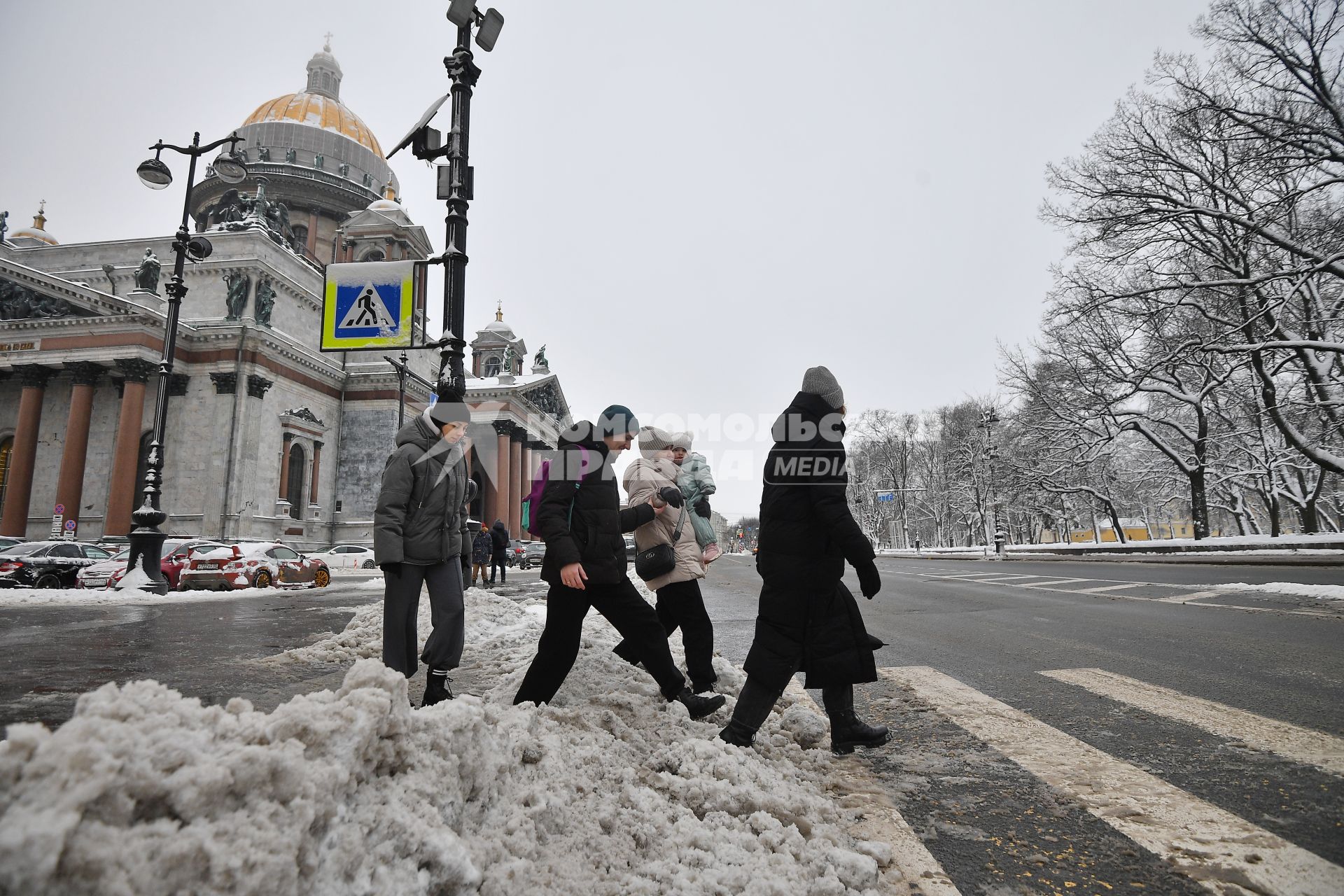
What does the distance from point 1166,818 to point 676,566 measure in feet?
9.52

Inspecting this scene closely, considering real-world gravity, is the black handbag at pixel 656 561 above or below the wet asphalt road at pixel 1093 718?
above

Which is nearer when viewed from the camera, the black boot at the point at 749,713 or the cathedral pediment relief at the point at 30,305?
the black boot at the point at 749,713

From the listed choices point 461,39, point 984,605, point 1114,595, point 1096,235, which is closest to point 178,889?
point 461,39

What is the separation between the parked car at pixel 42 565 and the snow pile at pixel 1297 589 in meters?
25.6

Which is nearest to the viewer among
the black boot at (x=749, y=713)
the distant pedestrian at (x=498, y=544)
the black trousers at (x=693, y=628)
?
the black boot at (x=749, y=713)

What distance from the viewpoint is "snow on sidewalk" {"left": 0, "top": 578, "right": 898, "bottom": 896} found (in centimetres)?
124

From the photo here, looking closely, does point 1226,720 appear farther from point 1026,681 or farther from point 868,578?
point 868,578

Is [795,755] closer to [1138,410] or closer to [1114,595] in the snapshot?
[1114,595]

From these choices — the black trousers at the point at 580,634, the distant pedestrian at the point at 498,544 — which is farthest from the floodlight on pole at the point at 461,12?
the distant pedestrian at the point at 498,544

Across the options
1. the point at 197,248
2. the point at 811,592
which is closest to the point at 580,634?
the point at 811,592

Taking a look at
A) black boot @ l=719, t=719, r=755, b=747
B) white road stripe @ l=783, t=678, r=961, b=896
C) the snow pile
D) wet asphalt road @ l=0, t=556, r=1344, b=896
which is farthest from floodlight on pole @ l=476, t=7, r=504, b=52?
the snow pile

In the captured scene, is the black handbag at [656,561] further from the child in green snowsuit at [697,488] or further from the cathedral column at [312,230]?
the cathedral column at [312,230]

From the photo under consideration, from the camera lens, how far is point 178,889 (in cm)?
126

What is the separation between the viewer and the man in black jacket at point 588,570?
3.80 m
